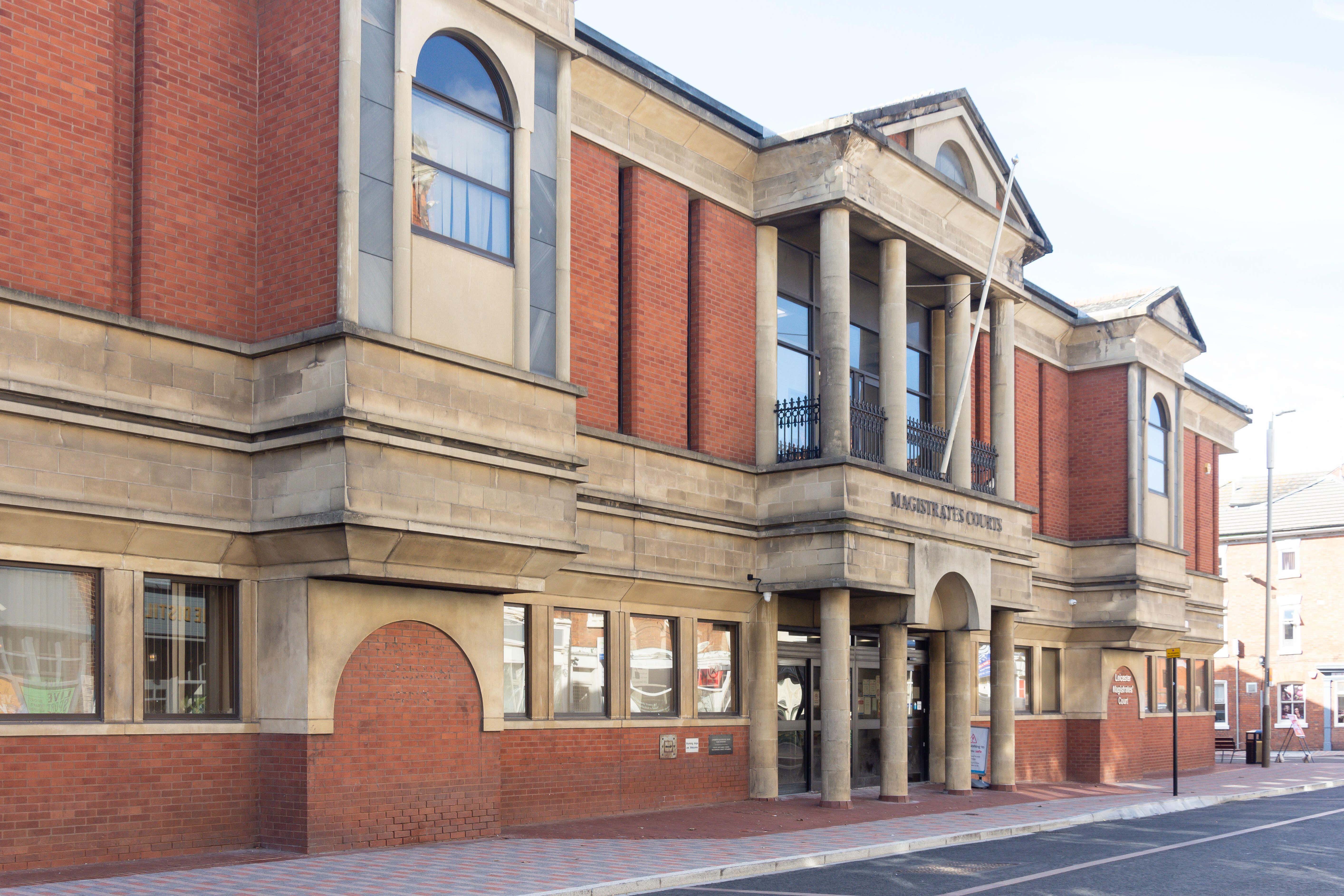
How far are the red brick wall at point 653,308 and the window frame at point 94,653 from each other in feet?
25.7

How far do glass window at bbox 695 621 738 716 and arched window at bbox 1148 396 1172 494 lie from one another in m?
14.6

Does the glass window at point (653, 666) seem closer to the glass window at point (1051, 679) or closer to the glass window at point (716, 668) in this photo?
the glass window at point (716, 668)

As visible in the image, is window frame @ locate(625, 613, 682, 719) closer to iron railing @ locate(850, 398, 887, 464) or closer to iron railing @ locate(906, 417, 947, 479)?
iron railing @ locate(850, 398, 887, 464)

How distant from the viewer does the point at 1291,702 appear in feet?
187

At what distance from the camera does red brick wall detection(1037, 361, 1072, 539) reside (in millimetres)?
30203

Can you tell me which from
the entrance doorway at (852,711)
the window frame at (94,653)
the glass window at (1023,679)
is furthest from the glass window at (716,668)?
the glass window at (1023,679)

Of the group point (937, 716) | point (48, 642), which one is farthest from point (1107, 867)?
point (937, 716)

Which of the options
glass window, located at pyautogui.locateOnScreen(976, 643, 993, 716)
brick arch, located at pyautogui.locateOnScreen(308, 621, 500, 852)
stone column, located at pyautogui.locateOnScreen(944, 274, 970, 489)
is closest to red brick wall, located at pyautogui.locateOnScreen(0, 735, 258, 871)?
brick arch, located at pyautogui.locateOnScreen(308, 621, 500, 852)

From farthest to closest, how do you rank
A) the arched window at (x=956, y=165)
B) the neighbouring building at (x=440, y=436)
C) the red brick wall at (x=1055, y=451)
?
the red brick wall at (x=1055, y=451), the arched window at (x=956, y=165), the neighbouring building at (x=440, y=436)

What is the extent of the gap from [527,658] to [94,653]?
5.77 m

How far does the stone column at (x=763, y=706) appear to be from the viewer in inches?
802

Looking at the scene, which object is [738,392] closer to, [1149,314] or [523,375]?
[523,375]

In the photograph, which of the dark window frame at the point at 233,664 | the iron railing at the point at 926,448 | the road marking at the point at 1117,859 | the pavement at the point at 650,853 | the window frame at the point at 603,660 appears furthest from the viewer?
the iron railing at the point at 926,448

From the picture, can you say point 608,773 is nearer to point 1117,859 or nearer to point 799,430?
point 799,430
